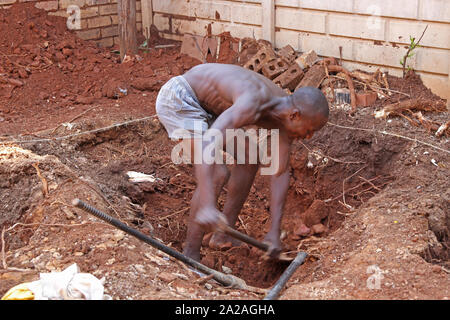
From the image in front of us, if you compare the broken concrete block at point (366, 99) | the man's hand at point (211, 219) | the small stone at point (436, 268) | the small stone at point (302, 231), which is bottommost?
the small stone at point (302, 231)

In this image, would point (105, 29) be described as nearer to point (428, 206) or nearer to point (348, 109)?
point (348, 109)

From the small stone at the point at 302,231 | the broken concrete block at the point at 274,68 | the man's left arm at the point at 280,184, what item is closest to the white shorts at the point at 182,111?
the man's left arm at the point at 280,184

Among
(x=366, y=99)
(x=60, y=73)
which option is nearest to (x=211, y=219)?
(x=366, y=99)

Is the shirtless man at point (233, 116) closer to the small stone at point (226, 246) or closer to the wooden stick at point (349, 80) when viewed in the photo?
the small stone at point (226, 246)

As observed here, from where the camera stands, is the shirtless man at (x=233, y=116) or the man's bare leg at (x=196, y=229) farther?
the man's bare leg at (x=196, y=229)

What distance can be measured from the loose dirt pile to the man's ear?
895 millimetres

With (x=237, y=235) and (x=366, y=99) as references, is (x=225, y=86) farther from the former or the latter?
(x=366, y=99)

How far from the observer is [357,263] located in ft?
10.8

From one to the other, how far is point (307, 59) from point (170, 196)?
2502mm

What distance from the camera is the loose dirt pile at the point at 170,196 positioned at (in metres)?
3.21

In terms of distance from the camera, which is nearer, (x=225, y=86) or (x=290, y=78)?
(x=225, y=86)

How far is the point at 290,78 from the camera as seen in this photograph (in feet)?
20.7

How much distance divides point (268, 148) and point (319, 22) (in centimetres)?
221

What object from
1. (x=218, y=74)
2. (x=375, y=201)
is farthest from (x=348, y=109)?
(x=218, y=74)
